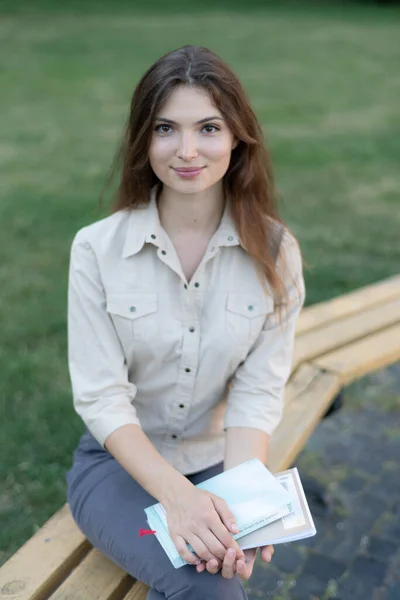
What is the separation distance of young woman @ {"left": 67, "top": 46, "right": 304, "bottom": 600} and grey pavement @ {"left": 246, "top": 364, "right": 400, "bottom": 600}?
625 mm

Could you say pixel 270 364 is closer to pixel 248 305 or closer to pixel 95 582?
pixel 248 305

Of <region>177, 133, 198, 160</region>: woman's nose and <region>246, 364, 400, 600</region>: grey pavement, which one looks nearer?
<region>177, 133, 198, 160</region>: woman's nose

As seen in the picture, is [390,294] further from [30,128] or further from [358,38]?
[358,38]

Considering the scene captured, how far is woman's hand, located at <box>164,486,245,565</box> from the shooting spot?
183 centimetres

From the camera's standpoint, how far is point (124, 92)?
9828mm

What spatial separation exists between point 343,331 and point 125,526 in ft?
5.65

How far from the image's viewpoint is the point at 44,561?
6.79ft

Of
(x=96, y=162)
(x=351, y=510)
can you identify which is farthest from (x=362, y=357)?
(x=96, y=162)

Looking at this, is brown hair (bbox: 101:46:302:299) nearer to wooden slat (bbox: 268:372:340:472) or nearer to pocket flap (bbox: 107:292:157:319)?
pocket flap (bbox: 107:292:157:319)

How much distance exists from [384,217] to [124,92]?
5.24m

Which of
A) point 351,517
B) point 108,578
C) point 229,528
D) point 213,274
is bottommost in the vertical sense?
point 351,517

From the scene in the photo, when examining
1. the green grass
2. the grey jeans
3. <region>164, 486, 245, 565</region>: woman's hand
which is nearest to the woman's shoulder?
the grey jeans

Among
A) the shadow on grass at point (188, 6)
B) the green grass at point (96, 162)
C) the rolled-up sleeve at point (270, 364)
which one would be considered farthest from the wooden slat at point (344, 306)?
the shadow on grass at point (188, 6)

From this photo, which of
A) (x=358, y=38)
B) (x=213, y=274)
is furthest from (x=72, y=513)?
(x=358, y=38)
